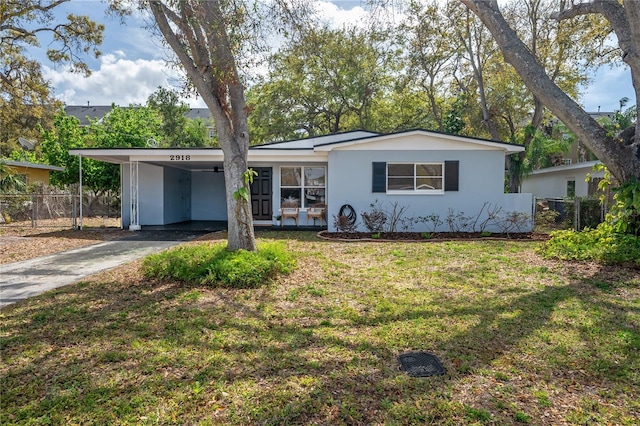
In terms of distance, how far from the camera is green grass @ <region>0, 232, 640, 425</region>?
8.38 feet

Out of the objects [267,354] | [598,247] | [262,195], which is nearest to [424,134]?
[598,247]

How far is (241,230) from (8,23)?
12.7m

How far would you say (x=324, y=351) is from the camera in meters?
3.44

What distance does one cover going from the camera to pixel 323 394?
8.96 feet

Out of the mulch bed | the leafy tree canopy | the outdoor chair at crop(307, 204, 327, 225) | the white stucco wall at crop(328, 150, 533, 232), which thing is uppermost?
the leafy tree canopy

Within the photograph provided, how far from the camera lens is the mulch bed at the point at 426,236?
1058 cm

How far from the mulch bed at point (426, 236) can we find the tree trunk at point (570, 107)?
3.81m

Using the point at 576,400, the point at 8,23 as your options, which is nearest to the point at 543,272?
the point at 576,400

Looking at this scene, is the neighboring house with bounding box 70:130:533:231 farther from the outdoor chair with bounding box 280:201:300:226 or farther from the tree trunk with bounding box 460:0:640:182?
the tree trunk with bounding box 460:0:640:182

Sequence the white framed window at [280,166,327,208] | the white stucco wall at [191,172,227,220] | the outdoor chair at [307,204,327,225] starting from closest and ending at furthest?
1. the outdoor chair at [307,204,327,225]
2. the white framed window at [280,166,327,208]
3. the white stucco wall at [191,172,227,220]

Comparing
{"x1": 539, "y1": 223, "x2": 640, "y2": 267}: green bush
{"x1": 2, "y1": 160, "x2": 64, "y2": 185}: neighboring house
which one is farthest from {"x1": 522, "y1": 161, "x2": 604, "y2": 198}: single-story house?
{"x1": 2, "y1": 160, "x2": 64, "y2": 185}: neighboring house

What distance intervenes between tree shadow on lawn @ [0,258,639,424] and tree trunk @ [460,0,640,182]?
11.0 feet

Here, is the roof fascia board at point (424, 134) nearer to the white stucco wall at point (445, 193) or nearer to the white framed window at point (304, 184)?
the white stucco wall at point (445, 193)

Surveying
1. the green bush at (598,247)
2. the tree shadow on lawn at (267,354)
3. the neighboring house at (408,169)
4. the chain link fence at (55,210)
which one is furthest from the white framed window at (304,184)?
the tree shadow on lawn at (267,354)
